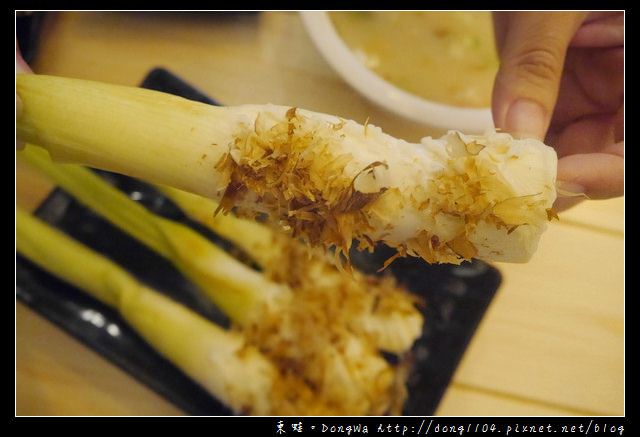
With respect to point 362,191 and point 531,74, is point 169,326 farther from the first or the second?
point 531,74

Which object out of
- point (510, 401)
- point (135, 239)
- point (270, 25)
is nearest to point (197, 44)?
point (270, 25)

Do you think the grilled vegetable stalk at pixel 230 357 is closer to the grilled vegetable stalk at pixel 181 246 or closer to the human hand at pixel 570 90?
the grilled vegetable stalk at pixel 181 246

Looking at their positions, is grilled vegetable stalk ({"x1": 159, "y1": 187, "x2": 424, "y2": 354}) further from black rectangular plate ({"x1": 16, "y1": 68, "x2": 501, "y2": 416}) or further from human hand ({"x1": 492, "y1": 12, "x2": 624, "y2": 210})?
human hand ({"x1": 492, "y1": 12, "x2": 624, "y2": 210})

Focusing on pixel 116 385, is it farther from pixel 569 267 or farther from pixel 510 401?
pixel 569 267

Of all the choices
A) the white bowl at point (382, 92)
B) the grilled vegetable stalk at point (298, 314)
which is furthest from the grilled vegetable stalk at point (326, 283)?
the white bowl at point (382, 92)

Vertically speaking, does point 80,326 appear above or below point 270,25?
below

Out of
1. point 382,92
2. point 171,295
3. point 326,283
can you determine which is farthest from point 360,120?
point 171,295
